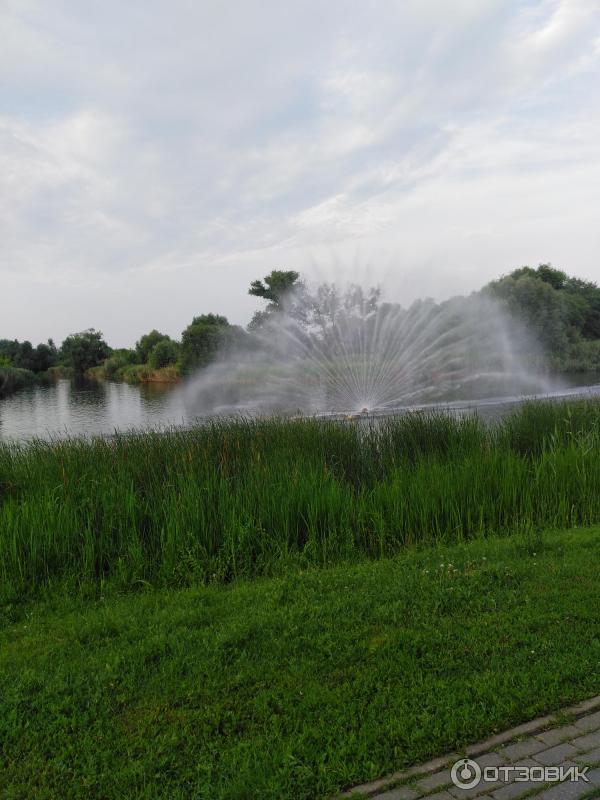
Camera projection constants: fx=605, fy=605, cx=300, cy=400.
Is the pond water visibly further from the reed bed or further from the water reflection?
the reed bed

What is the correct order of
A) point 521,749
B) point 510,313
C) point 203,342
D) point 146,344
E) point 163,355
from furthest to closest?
1. point 146,344
2. point 163,355
3. point 203,342
4. point 510,313
5. point 521,749

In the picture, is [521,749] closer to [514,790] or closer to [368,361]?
[514,790]

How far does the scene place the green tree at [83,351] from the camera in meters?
106

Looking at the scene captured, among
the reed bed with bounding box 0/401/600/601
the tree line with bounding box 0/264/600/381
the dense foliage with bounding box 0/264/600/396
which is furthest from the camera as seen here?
the tree line with bounding box 0/264/600/381

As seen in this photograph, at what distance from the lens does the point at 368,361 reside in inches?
1038

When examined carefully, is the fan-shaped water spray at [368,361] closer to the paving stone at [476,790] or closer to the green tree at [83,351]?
the paving stone at [476,790]

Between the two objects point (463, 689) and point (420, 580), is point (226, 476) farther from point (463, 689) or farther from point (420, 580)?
point (463, 689)

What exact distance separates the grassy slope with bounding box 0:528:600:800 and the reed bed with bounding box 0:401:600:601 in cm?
88

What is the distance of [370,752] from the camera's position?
2.93 metres

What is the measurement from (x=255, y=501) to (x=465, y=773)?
471cm

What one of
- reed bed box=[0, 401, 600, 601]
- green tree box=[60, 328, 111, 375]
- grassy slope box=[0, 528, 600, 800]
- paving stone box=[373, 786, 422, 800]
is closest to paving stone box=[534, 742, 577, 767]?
grassy slope box=[0, 528, 600, 800]

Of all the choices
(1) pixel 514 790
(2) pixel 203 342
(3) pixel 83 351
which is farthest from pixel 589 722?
(3) pixel 83 351

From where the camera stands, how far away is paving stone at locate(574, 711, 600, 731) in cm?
306

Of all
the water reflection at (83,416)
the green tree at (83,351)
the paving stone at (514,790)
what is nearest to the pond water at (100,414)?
the water reflection at (83,416)
